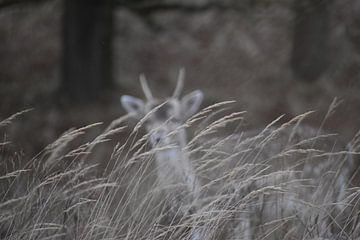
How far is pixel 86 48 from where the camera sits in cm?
995

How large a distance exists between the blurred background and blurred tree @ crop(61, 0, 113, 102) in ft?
0.05

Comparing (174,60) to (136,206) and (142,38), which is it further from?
(136,206)

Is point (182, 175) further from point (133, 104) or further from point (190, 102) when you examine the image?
point (133, 104)

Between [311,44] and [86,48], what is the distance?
3232 millimetres

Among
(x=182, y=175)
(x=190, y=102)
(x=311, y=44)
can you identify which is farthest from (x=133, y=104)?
(x=311, y=44)

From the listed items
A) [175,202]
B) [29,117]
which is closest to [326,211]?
[175,202]

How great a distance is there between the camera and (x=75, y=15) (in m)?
9.76

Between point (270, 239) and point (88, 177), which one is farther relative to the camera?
point (88, 177)

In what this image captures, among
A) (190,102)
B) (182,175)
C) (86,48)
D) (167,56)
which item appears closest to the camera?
(182,175)

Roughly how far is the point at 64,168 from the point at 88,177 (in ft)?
1.29

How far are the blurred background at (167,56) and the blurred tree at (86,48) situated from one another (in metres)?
0.01

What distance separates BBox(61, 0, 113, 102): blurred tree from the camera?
9.79m

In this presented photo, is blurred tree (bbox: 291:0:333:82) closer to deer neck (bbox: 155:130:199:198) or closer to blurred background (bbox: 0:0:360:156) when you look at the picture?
blurred background (bbox: 0:0:360:156)

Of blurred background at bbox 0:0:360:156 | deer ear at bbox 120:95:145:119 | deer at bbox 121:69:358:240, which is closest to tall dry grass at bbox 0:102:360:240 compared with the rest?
deer at bbox 121:69:358:240
